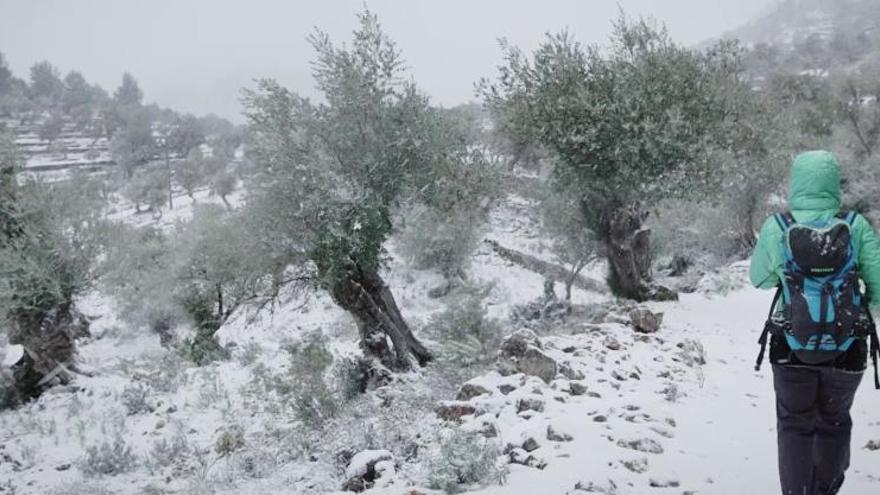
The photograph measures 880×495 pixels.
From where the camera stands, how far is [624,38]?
13570 mm

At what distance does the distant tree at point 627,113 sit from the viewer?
1223 centimetres

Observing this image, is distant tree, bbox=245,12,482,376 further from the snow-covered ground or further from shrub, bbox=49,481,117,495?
shrub, bbox=49,481,117,495

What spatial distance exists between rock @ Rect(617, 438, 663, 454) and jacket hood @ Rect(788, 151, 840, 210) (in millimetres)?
2532

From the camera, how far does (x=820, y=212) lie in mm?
3592

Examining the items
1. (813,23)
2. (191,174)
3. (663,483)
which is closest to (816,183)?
(663,483)

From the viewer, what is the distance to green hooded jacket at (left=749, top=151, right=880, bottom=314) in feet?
11.7

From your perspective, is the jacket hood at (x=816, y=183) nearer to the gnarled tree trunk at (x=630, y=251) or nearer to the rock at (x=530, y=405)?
the rock at (x=530, y=405)

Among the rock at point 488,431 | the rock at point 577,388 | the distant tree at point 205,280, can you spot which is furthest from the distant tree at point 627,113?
the distant tree at point 205,280

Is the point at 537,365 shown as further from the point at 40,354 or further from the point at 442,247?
the point at 442,247

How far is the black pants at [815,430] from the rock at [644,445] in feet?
4.23

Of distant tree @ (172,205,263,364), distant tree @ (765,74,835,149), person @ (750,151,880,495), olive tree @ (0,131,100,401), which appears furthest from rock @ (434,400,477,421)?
distant tree @ (765,74,835,149)

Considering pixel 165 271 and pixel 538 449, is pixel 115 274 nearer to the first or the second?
pixel 165 271

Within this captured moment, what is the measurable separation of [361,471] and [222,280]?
17.0 meters

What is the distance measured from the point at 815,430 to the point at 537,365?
3944 mm
